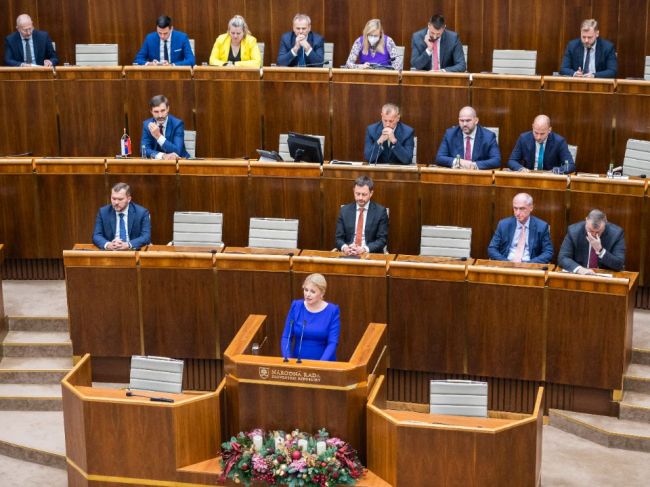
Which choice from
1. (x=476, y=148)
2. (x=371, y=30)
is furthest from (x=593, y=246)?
(x=371, y=30)

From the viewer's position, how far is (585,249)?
5738 millimetres

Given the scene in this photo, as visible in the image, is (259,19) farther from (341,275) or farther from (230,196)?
(341,275)

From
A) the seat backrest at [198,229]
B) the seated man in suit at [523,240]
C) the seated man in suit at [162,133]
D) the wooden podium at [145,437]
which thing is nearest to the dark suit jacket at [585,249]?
the seated man in suit at [523,240]

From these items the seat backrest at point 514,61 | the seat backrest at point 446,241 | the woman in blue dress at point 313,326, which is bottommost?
the woman in blue dress at point 313,326

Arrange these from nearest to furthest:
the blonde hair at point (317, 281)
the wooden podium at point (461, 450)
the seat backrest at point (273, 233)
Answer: the wooden podium at point (461, 450)
the blonde hair at point (317, 281)
the seat backrest at point (273, 233)

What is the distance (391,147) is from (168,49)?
1.65 m

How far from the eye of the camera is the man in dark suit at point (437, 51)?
709cm

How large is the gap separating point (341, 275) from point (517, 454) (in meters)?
1.28

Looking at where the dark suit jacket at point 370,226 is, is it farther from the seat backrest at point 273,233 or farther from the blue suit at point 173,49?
the blue suit at point 173,49

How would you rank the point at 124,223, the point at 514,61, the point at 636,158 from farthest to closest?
the point at 514,61 → the point at 636,158 → the point at 124,223

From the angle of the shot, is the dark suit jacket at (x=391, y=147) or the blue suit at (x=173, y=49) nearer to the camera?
the dark suit jacket at (x=391, y=147)

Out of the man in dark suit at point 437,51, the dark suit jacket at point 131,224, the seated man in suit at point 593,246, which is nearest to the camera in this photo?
the seated man in suit at point 593,246

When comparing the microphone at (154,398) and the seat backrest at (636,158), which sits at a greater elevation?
the seat backrest at (636,158)

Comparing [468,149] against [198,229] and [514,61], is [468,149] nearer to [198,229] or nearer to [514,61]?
[514,61]
